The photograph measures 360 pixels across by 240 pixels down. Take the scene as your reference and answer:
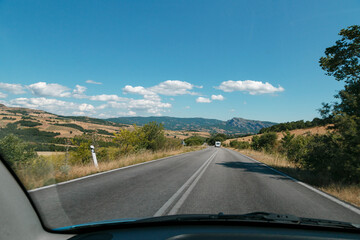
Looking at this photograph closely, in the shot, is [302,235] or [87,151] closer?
[302,235]

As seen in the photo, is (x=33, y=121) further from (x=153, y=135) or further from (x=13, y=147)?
(x=153, y=135)

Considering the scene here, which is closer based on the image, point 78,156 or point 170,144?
point 78,156

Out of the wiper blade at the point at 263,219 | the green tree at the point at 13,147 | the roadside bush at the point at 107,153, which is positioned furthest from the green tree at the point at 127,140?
the wiper blade at the point at 263,219

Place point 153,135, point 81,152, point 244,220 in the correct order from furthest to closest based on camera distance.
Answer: point 153,135 < point 81,152 < point 244,220

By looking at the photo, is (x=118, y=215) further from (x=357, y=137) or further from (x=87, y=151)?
(x=87, y=151)

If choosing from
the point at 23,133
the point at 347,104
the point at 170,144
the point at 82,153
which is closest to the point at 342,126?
the point at 347,104

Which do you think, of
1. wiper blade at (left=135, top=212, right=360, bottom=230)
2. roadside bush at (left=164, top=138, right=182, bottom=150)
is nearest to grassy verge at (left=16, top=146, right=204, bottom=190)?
wiper blade at (left=135, top=212, right=360, bottom=230)

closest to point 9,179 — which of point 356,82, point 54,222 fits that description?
point 54,222

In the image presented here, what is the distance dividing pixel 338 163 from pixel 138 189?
23.3 ft

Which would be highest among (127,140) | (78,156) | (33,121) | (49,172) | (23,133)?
(33,121)

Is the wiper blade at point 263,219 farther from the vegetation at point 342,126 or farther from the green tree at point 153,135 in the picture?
the green tree at point 153,135

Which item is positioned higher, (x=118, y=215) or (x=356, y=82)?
(x=356, y=82)

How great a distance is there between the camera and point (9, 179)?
2.08 metres

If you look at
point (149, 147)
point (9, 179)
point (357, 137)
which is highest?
point (357, 137)
